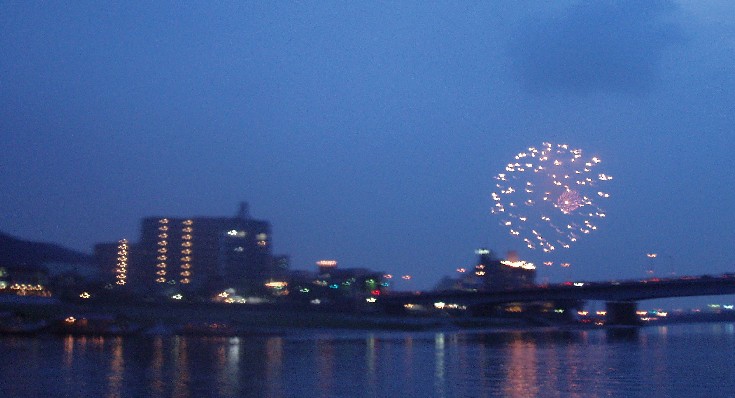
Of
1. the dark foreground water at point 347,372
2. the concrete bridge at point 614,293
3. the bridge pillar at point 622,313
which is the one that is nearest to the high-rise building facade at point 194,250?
the concrete bridge at point 614,293

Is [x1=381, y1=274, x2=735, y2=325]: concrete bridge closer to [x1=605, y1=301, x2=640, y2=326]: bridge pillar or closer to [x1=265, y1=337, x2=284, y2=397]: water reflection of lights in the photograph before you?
[x1=605, y1=301, x2=640, y2=326]: bridge pillar

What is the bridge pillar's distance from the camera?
129 m

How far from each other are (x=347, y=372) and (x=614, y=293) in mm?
90515

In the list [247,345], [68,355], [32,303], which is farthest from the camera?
[32,303]

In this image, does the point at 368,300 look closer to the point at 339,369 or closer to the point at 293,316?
the point at 293,316

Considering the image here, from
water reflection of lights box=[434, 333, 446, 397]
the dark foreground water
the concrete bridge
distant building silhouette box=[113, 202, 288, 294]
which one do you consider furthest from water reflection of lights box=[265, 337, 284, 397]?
distant building silhouette box=[113, 202, 288, 294]

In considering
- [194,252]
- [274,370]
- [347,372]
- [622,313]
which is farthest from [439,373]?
[194,252]

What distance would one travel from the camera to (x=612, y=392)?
103ft

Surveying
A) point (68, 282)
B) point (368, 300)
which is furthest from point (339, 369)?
point (368, 300)

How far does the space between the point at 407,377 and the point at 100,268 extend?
170641 millimetres

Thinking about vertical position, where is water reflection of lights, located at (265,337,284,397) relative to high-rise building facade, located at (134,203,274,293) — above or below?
below

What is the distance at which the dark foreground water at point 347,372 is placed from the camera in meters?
31.0

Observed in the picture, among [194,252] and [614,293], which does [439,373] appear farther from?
[194,252]

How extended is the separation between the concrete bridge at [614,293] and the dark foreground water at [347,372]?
2133 inches
